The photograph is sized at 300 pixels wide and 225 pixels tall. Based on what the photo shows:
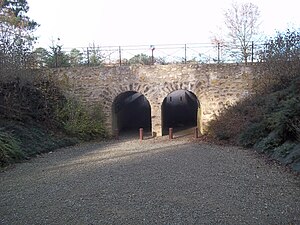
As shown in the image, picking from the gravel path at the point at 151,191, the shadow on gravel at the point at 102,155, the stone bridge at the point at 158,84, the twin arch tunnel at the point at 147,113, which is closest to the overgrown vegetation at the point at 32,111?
the stone bridge at the point at 158,84

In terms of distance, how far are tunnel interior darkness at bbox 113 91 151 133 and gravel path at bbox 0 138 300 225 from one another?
26.2ft

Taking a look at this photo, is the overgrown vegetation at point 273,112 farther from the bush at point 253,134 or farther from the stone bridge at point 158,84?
the stone bridge at point 158,84

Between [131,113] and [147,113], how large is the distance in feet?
3.93

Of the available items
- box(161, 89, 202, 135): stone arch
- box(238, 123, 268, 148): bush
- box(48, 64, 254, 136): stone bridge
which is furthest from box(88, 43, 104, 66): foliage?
box(238, 123, 268, 148): bush

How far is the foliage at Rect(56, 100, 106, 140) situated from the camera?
15.0m

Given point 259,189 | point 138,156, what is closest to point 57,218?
point 259,189

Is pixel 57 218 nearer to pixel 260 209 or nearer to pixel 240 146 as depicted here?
pixel 260 209

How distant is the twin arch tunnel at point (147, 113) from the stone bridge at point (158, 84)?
5.24 feet

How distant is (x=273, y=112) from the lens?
11.8 m

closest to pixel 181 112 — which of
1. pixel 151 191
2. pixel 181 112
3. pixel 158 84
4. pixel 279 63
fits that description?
pixel 181 112

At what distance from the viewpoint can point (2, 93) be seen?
1343 cm

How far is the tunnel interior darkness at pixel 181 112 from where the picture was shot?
67.5ft

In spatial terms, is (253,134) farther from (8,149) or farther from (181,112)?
(181,112)

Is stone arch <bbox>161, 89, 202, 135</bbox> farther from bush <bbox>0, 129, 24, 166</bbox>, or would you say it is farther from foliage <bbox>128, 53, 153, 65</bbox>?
bush <bbox>0, 129, 24, 166</bbox>
